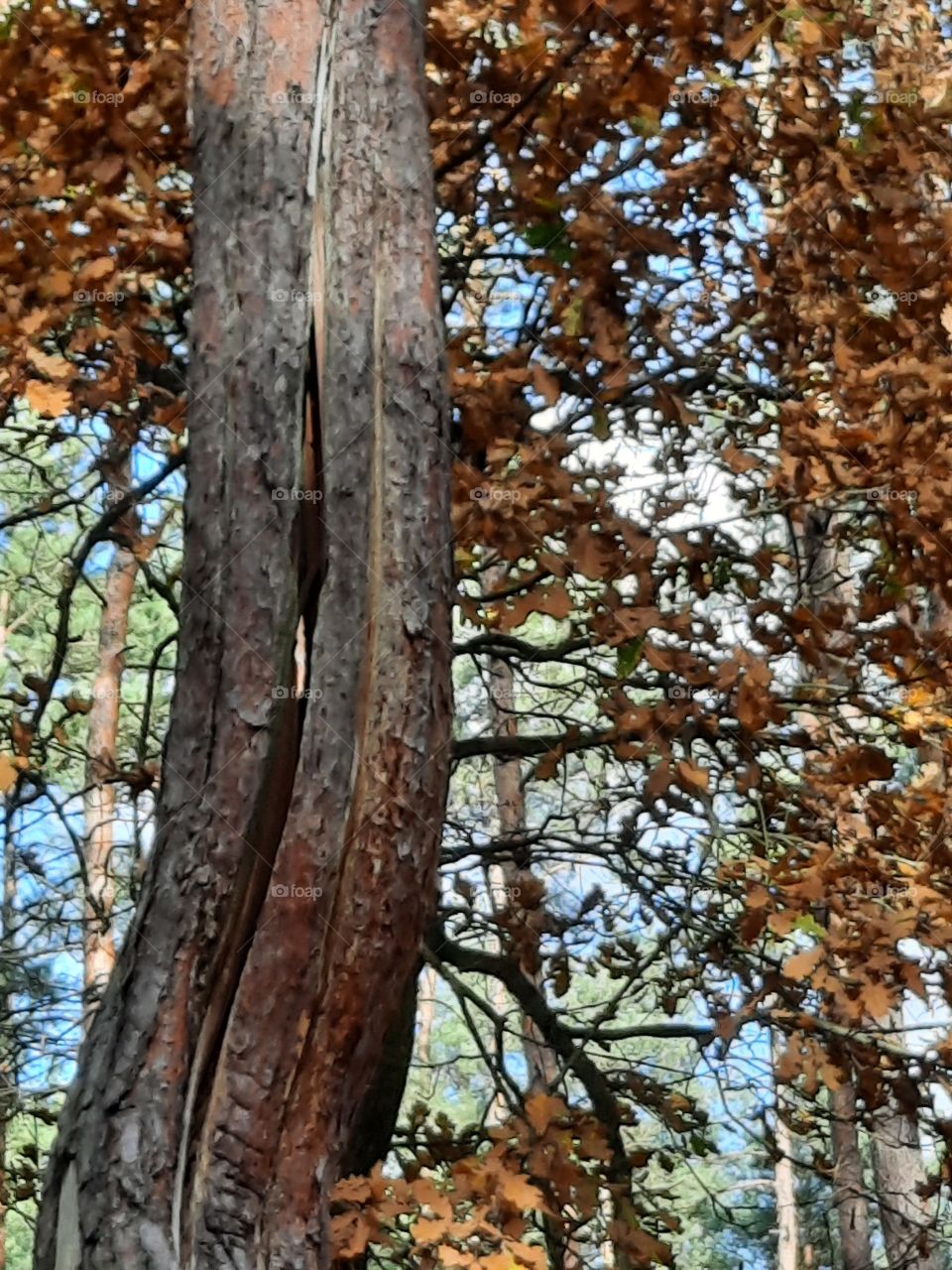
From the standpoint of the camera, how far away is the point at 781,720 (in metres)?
3.86

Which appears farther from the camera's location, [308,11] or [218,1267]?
[308,11]

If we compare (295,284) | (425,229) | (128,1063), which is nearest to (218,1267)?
(128,1063)

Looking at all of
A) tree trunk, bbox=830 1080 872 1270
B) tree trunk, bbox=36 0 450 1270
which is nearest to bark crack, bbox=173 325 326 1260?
tree trunk, bbox=36 0 450 1270

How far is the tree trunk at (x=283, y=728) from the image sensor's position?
2189 millimetres

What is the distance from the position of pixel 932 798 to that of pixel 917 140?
179cm

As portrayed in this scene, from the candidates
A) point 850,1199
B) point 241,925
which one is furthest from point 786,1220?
point 241,925

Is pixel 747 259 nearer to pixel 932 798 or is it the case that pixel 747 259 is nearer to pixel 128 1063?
pixel 932 798

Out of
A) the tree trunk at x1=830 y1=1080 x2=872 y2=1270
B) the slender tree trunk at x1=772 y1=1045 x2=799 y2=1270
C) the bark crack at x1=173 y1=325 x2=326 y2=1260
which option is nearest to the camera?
the bark crack at x1=173 y1=325 x2=326 y2=1260

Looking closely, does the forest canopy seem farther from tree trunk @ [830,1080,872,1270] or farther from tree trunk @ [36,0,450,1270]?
tree trunk @ [830,1080,872,1270]

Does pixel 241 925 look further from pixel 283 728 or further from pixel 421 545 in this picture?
pixel 421 545

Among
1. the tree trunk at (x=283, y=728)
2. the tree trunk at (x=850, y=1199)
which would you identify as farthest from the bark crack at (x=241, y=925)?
the tree trunk at (x=850, y=1199)

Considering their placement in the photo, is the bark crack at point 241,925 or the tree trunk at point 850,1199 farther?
the tree trunk at point 850,1199

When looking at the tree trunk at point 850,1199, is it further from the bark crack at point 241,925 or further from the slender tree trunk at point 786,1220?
the slender tree trunk at point 786,1220

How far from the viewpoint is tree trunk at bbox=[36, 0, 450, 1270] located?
2.19 metres
